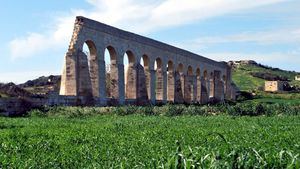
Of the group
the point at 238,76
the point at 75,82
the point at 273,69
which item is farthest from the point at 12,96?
the point at 273,69

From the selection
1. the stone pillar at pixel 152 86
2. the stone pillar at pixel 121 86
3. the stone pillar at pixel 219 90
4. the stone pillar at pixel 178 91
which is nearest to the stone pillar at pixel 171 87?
the stone pillar at pixel 178 91

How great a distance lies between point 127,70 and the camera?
127 ft

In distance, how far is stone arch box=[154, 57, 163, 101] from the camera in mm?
44781

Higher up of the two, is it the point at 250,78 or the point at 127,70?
the point at 250,78

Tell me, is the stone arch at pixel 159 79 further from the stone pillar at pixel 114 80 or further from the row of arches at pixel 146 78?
the stone pillar at pixel 114 80

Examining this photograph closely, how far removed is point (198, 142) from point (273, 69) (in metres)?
120

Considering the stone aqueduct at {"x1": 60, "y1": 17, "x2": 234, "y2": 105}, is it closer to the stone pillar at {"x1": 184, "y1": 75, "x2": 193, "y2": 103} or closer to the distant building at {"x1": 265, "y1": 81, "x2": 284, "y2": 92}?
the stone pillar at {"x1": 184, "y1": 75, "x2": 193, "y2": 103}

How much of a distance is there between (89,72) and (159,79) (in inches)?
585

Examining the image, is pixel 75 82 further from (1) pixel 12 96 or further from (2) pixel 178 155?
(2) pixel 178 155

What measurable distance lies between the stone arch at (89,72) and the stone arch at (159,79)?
12407 millimetres

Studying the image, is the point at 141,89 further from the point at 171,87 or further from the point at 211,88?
the point at 211,88

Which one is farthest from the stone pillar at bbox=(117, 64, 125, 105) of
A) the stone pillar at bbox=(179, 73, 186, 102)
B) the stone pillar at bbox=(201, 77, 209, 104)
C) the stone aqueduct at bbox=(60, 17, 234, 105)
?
the stone pillar at bbox=(201, 77, 209, 104)

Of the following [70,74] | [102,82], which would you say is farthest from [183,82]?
[70,74]

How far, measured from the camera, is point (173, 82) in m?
48.0
